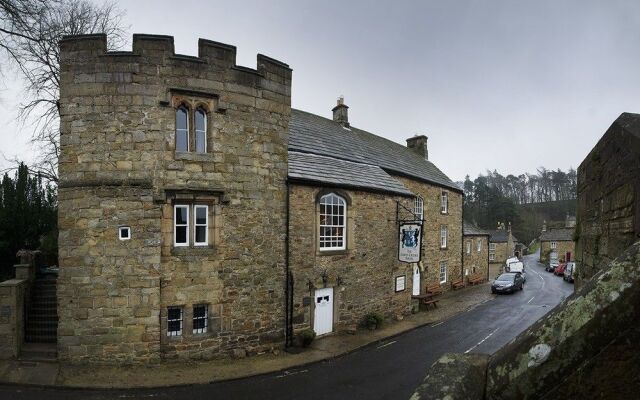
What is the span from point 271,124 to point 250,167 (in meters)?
1.70

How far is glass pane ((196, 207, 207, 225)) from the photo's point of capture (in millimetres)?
11502

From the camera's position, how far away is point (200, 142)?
1159 centimetres

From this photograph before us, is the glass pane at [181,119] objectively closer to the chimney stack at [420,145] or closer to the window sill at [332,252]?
the window sill at [332,252]

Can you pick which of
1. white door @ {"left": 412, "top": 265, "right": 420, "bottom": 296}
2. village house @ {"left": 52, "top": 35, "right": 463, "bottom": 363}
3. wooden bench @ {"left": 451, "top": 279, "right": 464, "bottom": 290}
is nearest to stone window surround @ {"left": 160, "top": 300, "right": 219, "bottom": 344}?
village house @ {"left": 52, "top": 35, "right": 463, "bottom": 363}

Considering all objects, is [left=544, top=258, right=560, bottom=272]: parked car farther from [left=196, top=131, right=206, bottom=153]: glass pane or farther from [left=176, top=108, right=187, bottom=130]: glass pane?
[left=176, top=108, right=187, bottom=130]: glass pane

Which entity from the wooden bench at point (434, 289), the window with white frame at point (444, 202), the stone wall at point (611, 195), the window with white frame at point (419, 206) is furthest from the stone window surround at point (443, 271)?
the stone wall at point (611, 195)

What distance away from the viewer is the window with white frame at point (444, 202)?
1068 inches

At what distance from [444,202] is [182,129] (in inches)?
823

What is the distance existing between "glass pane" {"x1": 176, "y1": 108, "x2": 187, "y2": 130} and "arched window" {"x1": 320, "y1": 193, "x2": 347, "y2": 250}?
17.7ft

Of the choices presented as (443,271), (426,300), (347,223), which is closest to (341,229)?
(347,223)

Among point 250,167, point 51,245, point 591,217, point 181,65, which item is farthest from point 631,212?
point 51,245

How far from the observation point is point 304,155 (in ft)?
50.7

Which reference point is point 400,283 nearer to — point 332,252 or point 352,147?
point 332,252

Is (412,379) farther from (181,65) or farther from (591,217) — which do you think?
(181,65)
